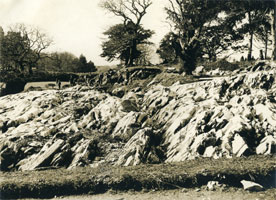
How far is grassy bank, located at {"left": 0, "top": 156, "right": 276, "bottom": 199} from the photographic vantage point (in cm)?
1302

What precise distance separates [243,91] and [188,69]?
8.56 metres

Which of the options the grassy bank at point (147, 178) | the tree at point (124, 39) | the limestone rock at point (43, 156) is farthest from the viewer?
the tree at point (124, 39)

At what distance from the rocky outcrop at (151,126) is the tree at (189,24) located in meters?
5.06

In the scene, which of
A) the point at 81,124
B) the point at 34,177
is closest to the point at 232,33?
the point at 81,124

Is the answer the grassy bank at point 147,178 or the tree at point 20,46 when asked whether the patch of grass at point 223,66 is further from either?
the tree at point 20,46

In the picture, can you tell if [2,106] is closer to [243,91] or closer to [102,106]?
[102,106]

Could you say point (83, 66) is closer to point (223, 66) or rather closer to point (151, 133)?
point (223, 66)

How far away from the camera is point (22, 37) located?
48969mm

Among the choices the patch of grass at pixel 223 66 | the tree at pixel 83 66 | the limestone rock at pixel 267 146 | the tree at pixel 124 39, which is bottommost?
the limestone rock at pixel 267 146

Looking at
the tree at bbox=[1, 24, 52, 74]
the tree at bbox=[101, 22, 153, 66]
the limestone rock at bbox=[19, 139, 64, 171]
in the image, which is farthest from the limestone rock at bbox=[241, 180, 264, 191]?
the tree at bbox=[1, 24, 52, 74]

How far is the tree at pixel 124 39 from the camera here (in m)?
39.1

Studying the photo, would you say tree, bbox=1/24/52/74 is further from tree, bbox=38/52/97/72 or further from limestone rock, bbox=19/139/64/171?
limestone rock, bbox=19/139/64/171

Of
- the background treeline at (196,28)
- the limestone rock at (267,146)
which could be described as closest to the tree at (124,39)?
the background treeline at (196,28)

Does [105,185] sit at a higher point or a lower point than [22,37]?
lower
